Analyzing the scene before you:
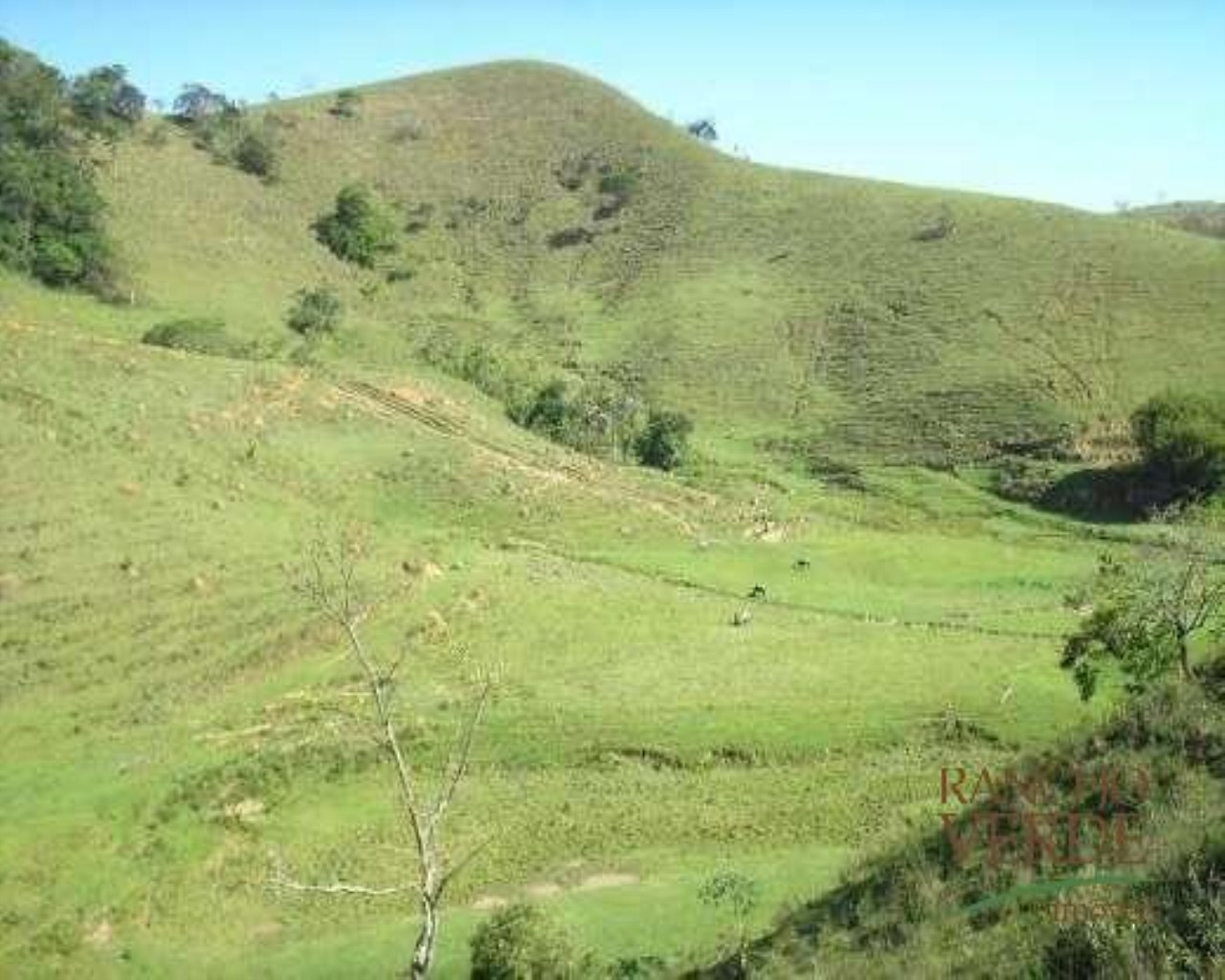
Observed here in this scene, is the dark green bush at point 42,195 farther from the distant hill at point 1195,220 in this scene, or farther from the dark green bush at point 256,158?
the distant hill at point 1195,220

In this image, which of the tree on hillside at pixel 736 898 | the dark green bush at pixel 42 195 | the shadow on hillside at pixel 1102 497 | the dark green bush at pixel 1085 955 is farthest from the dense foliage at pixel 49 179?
the dark green bush at pixel 1085 955

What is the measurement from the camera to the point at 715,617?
4003 cm

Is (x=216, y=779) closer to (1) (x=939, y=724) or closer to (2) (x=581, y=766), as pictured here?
(2) (x=581, y=766)

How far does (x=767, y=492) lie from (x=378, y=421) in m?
19.6

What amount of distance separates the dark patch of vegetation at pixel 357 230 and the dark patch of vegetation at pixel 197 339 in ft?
107

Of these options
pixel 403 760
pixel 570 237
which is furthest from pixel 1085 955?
pixel 570 237

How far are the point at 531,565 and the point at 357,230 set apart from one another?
62266mm

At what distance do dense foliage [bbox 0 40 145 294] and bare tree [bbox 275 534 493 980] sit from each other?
37591 mm

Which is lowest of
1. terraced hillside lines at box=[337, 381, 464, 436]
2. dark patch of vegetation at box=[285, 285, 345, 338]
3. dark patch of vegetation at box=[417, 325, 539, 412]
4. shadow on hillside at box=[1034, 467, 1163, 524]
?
shadow on hillside at box=[1034, 467, 1163, 524]

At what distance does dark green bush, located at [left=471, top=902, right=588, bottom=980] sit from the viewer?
19469mm

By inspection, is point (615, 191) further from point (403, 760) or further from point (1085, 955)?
point (1085, 955)

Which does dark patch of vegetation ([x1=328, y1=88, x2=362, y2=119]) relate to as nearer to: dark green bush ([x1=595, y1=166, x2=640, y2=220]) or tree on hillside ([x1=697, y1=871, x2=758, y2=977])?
dark green bush ([x1=595, y1=166, x2=640, y2=220])

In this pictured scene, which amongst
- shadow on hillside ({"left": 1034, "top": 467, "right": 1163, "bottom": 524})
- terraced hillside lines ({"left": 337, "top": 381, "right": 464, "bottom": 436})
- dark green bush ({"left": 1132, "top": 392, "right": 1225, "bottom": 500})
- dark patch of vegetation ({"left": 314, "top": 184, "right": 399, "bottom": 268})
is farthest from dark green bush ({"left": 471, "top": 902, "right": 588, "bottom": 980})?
dark patch of vegetation ({"left": 314, "top": 184, "right": 399, "bottom": 268})

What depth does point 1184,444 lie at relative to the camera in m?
61.7
